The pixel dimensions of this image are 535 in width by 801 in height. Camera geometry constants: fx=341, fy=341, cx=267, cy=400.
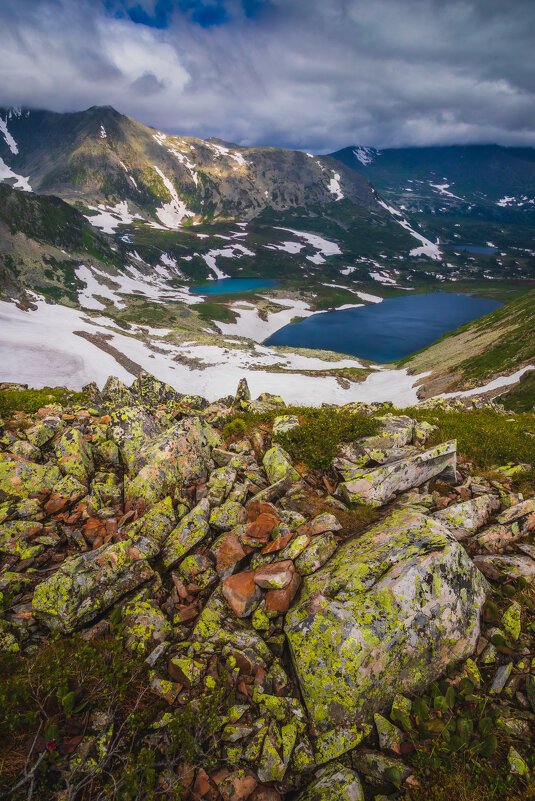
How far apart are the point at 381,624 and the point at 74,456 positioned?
905 cm

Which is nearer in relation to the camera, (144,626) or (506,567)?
(144,626)

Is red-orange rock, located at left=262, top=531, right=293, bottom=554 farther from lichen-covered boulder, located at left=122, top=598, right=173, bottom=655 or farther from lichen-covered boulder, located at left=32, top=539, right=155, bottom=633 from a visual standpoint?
lichen-covered boulder, located at left=32, top=539, right=155, bottom=633

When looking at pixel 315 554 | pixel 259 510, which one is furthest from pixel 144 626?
pixel 315 554

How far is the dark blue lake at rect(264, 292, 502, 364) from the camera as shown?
423 feet

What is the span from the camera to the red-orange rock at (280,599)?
646cm

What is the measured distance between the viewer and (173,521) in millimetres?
8445

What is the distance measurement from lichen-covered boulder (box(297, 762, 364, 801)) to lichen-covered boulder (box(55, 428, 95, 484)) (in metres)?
8.31

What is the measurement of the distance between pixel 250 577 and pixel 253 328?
5681 inches

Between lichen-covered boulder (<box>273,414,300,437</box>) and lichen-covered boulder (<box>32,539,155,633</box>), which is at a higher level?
lichen-covered boulder (<box>273,414,300,437</box>)

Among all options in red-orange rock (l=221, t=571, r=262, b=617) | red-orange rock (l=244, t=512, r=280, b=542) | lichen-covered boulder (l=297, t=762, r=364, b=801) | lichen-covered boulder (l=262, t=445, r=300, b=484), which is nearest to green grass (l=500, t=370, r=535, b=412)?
lichen-covered boulder (l=262, t=445, r=300, b=484)

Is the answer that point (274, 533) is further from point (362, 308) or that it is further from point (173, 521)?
point (362, 308)

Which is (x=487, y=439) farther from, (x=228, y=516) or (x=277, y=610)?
(x=277, y=610)

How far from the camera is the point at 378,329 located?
15238 cm

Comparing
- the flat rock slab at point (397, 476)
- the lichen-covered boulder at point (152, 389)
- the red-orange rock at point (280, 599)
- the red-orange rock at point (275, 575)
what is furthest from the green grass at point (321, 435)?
the lichen-covered boulder at point (152, 389)
